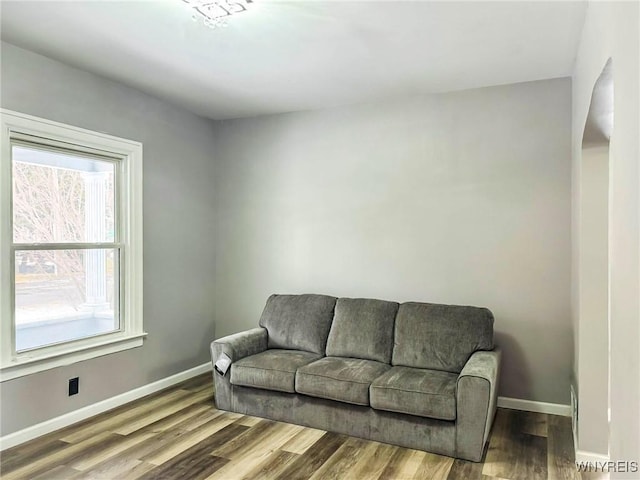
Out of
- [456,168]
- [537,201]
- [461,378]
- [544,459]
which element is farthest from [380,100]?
[544,459]

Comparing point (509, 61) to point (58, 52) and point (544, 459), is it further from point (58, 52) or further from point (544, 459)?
point (58, 52)

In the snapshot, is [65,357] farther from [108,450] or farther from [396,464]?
[396,464]

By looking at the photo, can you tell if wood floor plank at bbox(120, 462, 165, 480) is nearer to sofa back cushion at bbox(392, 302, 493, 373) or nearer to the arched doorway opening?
sofa back cushion at bbox(392, 302, 493, 373)

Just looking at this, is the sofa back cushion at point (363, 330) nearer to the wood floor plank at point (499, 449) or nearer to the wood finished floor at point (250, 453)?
the wood finished floor at point (250, 453)

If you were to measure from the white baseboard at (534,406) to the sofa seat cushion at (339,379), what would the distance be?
1.07 m

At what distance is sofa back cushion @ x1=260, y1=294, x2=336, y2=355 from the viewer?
13.3 feet

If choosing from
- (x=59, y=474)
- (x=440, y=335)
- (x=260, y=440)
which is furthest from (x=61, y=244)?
(x=440, y=335)

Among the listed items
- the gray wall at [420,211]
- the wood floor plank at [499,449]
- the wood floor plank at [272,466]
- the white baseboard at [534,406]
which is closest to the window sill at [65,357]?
the gray wall at [420,211]

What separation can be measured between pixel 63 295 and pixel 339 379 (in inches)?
83.3

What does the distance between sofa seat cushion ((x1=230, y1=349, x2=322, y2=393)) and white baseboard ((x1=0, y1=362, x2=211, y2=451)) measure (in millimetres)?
945

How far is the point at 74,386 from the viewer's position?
3.52m

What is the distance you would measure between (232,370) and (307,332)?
715 millimetres

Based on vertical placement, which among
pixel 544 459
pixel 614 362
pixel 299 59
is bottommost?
pixel 544 459

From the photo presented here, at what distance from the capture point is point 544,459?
9.70 ft
